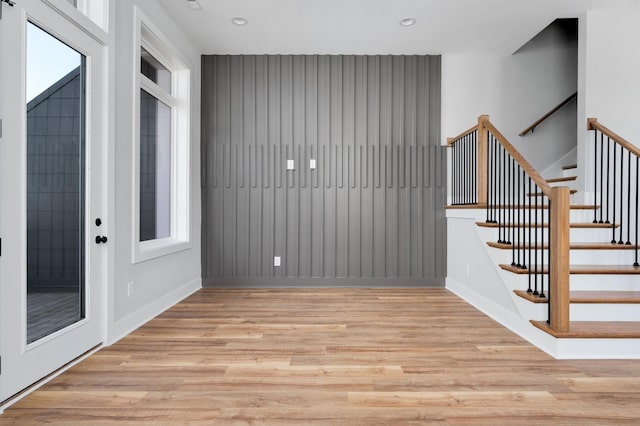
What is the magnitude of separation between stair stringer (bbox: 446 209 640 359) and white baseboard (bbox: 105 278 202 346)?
3226 millimetres

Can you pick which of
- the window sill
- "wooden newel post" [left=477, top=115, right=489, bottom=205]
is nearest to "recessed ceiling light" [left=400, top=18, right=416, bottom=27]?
"wooden newel post" [left=477, top=115, right=489, bottom=205]

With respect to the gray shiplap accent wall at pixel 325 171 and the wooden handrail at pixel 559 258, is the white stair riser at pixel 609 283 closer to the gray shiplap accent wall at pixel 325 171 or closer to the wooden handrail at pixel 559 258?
the wooden handrail at pixel 559 258

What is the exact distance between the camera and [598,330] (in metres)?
2.52

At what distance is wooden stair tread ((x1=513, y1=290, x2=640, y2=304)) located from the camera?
268cm

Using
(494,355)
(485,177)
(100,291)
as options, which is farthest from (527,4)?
(100,291)

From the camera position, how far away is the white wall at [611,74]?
3.82 meters

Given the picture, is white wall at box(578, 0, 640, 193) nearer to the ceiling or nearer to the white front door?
the ceiling

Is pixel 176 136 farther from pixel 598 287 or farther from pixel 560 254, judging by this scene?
pixel 598 287

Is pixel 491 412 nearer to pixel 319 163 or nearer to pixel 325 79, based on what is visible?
pixel 319 163

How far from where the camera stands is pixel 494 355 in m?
2.53

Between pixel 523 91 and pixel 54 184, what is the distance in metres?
5.34

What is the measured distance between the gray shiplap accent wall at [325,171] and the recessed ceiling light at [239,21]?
0.83m

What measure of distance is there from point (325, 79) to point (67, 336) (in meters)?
3.94

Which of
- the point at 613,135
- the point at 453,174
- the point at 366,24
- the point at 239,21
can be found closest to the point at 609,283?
the point at 613,135
